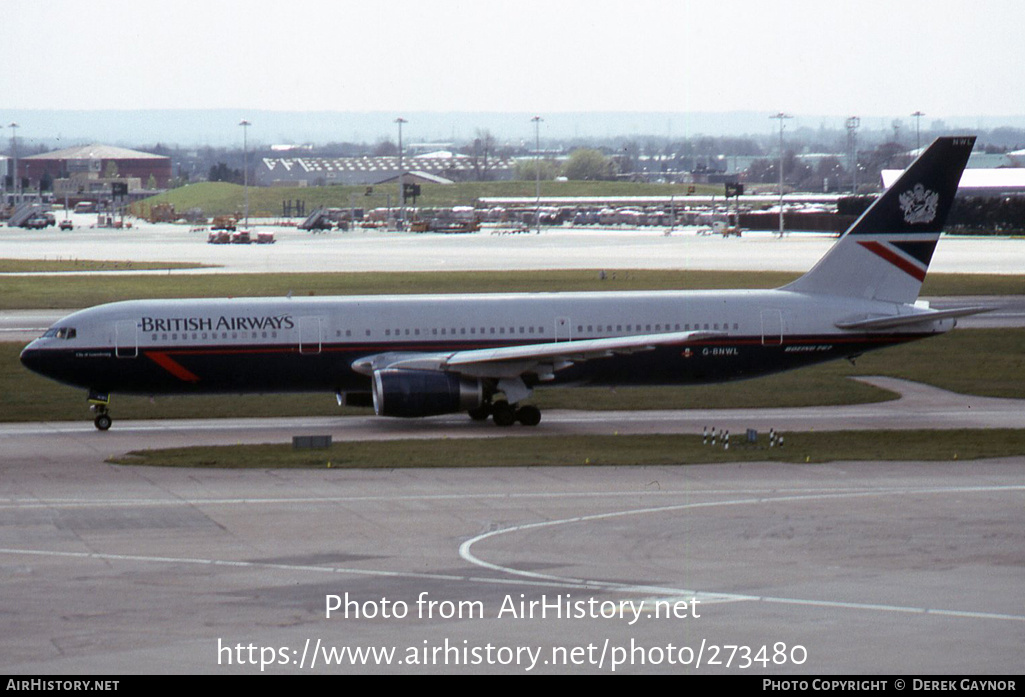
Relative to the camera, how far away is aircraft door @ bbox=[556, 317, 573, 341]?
43094mm

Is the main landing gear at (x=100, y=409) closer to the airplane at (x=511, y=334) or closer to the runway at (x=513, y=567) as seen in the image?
the airplane at (x=511, y=334)

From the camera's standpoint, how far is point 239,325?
4247 cm

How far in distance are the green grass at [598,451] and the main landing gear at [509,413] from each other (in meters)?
3.31

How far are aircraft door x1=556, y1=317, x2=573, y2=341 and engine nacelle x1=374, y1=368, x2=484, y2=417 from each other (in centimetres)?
363

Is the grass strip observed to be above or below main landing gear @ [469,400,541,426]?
above

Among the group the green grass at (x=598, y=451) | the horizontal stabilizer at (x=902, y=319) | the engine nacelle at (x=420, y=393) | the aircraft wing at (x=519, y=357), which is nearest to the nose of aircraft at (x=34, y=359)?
the green grass at (x=598, y=451)

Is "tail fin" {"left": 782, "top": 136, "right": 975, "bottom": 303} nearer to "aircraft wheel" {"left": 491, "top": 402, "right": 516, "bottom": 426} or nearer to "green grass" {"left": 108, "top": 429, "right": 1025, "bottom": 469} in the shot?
"green grass" {"left": 108, "top": 429, "right": 1025, "bottom": 469}

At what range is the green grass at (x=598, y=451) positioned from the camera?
A: 34.8m

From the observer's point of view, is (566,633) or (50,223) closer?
(566,633)

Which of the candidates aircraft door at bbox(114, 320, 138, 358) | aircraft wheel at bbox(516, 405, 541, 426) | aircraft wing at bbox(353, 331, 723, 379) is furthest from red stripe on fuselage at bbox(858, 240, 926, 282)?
aircraft door at bbox(114, 320, 138, 358)

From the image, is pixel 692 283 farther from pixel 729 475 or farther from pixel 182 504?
pixel 182 504

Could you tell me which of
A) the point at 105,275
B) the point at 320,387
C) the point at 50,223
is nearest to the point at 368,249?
the point at 105,275

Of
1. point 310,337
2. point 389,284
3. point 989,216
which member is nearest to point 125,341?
point 310,337
